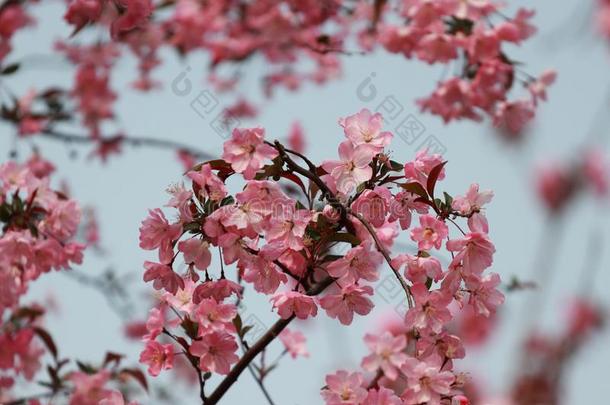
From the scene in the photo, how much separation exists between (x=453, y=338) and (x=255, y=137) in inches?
18.8

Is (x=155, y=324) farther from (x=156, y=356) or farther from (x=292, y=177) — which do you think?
(x=292, y=177)

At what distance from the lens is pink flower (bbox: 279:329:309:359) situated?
215 cm

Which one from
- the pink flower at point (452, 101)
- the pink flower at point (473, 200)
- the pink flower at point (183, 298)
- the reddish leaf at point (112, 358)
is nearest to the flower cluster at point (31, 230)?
the reddish leaf at point (112, 358)

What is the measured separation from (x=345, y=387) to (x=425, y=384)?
0.42 ft

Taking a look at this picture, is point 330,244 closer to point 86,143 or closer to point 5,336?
point 5,336

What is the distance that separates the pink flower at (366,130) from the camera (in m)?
1.53

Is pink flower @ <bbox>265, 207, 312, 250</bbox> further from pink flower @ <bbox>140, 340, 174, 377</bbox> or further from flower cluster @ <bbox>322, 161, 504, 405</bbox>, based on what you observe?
pink flower @ <bbox>140, 340, 174, 377</bbox>

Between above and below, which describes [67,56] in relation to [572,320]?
below

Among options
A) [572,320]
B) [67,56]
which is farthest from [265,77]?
[572,320]

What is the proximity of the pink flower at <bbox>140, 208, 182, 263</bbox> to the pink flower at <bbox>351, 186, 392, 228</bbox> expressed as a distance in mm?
322

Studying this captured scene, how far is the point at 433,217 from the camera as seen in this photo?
5.05 ft

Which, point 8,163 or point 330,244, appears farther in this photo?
point 8,163

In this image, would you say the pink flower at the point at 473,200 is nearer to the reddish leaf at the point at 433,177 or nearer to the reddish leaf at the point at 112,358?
the reddish leaf at the point at 433,177

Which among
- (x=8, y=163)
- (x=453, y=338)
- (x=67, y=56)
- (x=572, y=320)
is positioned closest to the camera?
(x=453, y=338)
